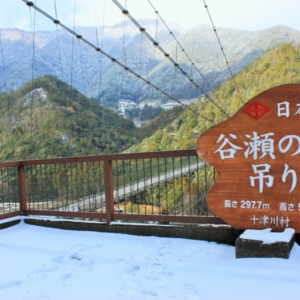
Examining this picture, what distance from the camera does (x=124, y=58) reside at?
31.3 metres

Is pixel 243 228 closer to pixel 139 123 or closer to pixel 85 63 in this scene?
pixel 139 123

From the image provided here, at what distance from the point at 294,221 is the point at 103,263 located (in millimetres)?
1765

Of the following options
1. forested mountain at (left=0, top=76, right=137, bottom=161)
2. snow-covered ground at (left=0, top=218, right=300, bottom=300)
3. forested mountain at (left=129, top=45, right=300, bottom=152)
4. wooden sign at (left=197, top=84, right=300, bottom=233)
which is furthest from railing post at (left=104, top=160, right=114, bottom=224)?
forested mountain at (left=129, top=45, right=300, bottom=152)

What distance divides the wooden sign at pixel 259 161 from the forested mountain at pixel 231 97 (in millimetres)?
27332

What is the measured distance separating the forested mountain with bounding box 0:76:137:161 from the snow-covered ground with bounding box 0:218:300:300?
2137 cm

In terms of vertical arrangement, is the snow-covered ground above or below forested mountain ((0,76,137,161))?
below

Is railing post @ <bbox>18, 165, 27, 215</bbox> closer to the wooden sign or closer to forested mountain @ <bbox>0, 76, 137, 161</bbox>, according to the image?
the wooden sign

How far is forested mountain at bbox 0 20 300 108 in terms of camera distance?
36.8m

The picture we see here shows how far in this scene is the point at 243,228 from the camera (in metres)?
3.03

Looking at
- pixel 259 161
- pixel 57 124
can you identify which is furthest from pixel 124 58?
pixel 259 161

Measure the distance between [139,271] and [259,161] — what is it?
147 cm

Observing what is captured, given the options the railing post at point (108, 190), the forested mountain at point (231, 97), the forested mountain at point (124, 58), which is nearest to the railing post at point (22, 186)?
the railing post at point (108, 190)

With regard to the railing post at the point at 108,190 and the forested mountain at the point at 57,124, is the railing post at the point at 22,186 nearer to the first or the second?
the railing post at the point at 108,190

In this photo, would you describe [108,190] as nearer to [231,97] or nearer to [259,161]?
[259,161]
